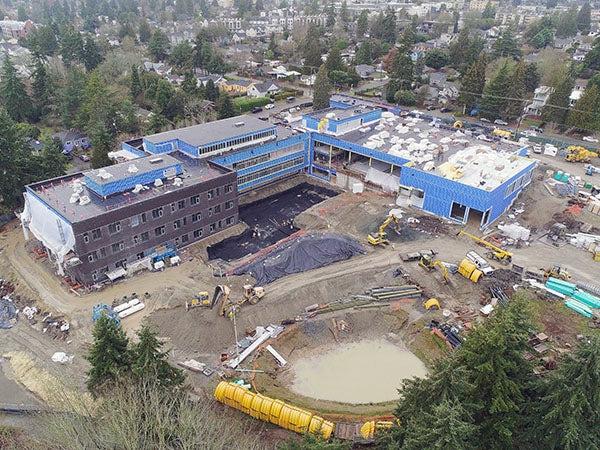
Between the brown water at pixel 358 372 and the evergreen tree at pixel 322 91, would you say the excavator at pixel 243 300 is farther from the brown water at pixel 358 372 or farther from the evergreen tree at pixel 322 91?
the evergreen tree at pixel 322 91

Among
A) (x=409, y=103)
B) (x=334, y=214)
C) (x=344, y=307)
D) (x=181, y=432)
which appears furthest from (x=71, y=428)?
(x=409, y=103)

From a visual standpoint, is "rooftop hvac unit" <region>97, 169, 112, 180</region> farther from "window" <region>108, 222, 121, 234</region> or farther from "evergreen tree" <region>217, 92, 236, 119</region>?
"evergreen tree" <region>217, 92, 236, 119</region>

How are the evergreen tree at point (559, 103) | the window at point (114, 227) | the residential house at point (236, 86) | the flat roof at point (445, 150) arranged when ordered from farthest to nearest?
the residential house at point (236, 86) < the evergreen tree at point (559, 103) < the flat roof at point (445, 150) < the window at point (114, 227)

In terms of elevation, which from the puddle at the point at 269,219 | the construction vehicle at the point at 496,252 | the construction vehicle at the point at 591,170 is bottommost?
the puddle at the point at 269,219

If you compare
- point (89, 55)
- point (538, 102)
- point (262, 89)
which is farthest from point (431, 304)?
point (89, 55)

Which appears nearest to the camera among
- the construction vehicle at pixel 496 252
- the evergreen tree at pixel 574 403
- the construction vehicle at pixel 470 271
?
the evergreen tree at pixel 574 403

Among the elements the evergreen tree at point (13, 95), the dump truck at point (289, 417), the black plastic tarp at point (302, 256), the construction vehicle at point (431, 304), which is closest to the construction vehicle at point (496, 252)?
the construction vehicle at point (431, 304)

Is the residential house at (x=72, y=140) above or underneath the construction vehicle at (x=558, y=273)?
underneath
